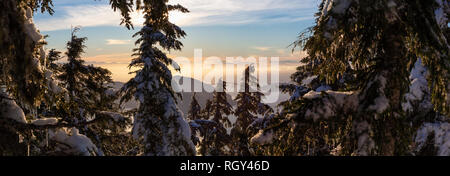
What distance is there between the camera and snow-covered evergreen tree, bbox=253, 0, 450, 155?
13.2ft

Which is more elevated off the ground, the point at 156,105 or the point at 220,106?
the point at 156,105

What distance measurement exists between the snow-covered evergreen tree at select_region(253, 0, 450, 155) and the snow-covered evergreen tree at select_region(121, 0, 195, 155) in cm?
682

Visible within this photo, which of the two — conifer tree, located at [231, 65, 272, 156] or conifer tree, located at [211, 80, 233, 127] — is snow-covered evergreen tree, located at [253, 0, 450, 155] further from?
conifer tree, located at [211, 80, 233, 127]

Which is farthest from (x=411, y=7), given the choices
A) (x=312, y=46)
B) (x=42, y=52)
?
(x=42, y=52)

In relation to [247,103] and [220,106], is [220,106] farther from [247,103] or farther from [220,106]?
[247,103]

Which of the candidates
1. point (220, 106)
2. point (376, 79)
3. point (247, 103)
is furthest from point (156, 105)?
point (220, 106)

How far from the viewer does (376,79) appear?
4219 mm

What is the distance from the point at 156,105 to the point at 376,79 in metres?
8.99

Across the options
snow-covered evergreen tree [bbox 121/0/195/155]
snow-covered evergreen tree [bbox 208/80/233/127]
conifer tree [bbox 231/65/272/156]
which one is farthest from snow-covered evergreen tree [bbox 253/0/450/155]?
snow-covered evergreen tree [bbox 208/80/233/127]

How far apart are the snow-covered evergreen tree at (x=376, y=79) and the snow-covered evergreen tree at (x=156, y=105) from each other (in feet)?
22.4

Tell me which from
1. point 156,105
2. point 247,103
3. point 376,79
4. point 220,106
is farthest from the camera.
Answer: point 220,106

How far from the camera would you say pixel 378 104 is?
4031 millimetres
